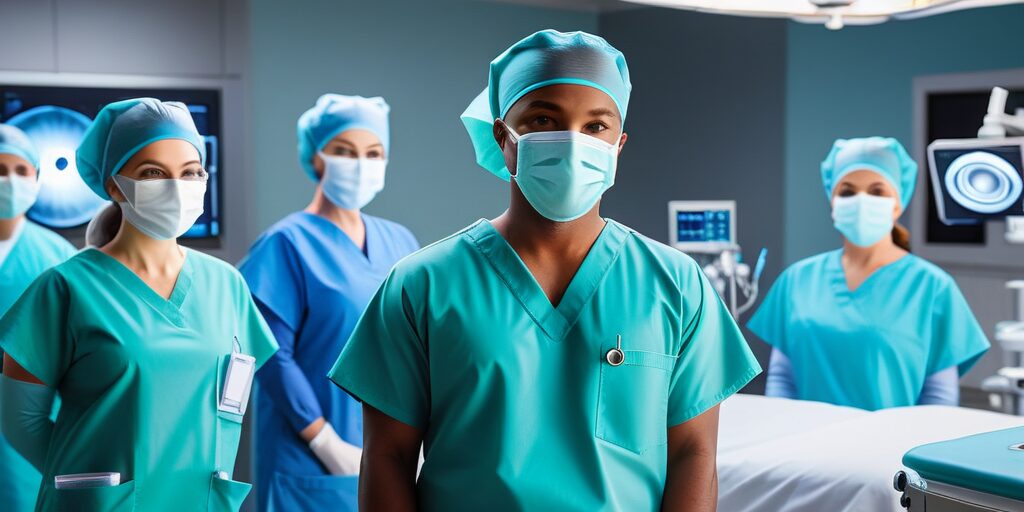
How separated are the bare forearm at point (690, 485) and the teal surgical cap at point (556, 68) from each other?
402 mm

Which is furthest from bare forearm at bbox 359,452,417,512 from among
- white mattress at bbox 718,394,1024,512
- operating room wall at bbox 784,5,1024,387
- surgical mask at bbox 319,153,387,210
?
operating room wall at bbox 784,5,1024,387

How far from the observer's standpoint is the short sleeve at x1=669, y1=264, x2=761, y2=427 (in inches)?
47.5

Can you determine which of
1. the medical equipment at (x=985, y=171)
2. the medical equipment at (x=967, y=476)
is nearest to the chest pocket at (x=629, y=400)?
the medical equipment at (x=967, y=476)

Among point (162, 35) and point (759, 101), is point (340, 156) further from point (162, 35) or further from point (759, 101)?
point (759, 101)

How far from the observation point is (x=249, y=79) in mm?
4047

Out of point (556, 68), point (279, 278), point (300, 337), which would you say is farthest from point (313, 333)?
point (556, 68)

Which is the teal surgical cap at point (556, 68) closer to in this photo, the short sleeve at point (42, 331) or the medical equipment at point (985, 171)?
the short sleeve at point (42, 331)

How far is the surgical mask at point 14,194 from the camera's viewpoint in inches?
100

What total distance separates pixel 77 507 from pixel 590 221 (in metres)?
0.91

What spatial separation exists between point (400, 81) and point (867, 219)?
2476mm

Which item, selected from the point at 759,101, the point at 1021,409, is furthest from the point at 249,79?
the point at 1021,409

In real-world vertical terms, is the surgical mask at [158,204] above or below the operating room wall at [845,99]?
below

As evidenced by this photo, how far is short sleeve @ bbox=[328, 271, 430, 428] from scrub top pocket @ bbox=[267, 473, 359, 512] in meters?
1.20

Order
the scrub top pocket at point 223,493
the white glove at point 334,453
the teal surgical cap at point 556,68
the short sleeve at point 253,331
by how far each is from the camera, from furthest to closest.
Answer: the white glove at point 334,453 → the short sleeve at point 253,331 → the scrub top pocket at point 223,493 → the teal surgical cap at point 556,68
